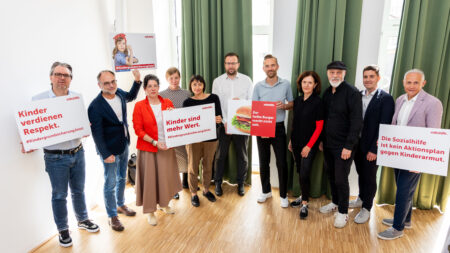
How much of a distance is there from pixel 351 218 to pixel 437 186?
3.36 ft

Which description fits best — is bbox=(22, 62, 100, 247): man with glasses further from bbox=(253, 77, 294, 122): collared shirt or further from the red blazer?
bbox=(253, 77, 294, 122): collared shirt

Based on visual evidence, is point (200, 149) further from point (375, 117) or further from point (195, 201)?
point (375, 117)

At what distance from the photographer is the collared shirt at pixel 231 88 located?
10.1ft

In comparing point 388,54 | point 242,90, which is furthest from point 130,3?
point 388,54

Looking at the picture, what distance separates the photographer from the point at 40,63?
7.47ft

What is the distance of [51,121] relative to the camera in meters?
2.12

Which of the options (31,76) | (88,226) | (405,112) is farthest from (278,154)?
(31,76)

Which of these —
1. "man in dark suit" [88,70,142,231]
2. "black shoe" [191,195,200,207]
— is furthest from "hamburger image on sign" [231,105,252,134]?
"man in dark suit" [88,70,142,231]

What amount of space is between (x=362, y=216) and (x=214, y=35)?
2.63 m

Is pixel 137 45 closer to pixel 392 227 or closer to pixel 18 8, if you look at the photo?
pixel 18 8

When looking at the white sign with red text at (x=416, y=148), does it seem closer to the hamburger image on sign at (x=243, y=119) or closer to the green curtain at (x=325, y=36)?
the green curtain at (x=325, y=36)

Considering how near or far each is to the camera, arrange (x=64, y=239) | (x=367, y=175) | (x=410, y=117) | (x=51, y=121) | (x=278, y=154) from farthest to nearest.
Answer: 1. (x=278, y=154)
2. (x=367, y=175)
3. (x=64, y=239)
4. (x=410, y=117)
5. (x=51, y=121)

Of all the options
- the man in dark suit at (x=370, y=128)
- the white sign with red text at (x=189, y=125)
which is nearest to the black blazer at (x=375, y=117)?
the man in dark suit at (x=370, y=128)

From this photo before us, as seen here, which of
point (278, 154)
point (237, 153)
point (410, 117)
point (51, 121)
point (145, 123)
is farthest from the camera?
point (237, 153)
